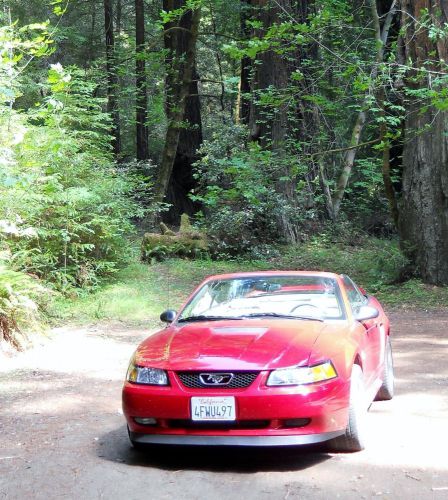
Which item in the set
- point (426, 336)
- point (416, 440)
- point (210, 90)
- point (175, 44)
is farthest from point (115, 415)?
point (210, 90)

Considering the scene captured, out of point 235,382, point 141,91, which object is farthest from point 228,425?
point 141,91

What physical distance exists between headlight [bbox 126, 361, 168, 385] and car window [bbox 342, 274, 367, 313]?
217 centimetres

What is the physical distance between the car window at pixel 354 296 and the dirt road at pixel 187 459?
107 centimetres

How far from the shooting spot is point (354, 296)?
716cm

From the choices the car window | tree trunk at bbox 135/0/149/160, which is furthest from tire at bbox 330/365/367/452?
tree trunk at bbox 135/0/149/160

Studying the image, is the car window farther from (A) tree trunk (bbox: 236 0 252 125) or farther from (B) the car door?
(A) tree trunk (bbox: 236 0 252 125)

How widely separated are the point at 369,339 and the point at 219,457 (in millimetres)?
1906

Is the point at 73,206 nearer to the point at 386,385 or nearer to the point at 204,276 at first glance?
the point at 204,276

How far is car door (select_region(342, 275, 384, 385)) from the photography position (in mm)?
6133

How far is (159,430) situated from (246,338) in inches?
38.5

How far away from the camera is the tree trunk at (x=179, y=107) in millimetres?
22562

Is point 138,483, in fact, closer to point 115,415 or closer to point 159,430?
point 159,430

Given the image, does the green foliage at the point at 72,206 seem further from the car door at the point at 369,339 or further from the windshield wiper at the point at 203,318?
the car door at the point at 369,339

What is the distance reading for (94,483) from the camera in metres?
4.88
